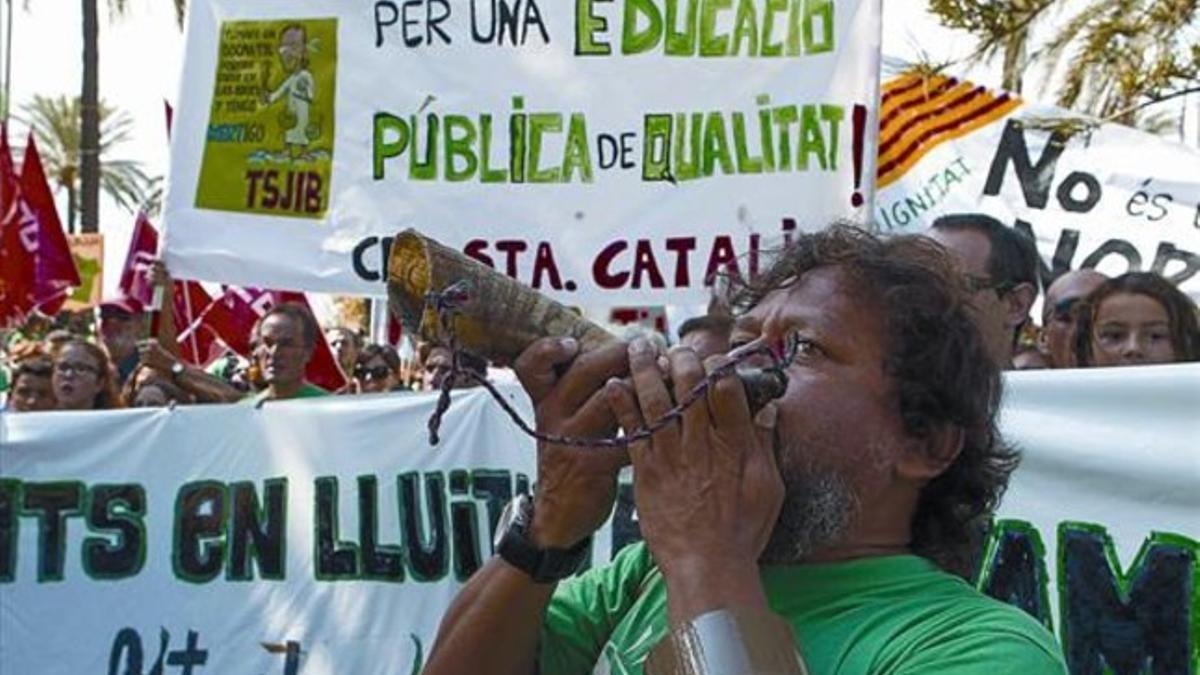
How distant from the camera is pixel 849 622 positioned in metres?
1.96

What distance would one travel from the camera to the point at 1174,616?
11.7 feet

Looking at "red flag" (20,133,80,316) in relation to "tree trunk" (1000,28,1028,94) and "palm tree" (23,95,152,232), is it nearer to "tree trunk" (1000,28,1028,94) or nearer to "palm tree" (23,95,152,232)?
"tree trunk" (1000,28,1028,94)

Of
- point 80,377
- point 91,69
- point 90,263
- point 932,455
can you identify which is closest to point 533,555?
point 932,455

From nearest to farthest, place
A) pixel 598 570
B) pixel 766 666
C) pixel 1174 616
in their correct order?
1. pixel 766 666
2. pixel 598 570
3. pixel 1174 616

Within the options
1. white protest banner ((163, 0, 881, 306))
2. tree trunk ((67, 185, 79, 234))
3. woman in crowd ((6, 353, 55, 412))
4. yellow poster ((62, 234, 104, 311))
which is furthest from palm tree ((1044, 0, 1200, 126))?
tree trunk ((67, 185, 79, 234))

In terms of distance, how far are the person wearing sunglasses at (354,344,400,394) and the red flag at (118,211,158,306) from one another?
3.34 meters

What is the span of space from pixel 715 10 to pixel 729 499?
347 cm

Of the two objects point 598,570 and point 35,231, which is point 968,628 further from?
point 35,231

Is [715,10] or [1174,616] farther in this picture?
[715,10]

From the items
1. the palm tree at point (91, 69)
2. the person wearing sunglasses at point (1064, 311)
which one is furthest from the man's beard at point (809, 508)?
the palm tree at point (91, 69)

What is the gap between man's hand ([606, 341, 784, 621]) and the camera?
180 cm

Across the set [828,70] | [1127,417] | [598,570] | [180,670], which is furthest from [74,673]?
[598,570]

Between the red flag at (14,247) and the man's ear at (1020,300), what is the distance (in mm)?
6068

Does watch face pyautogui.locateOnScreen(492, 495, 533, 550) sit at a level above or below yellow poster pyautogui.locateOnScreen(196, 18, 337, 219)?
below
